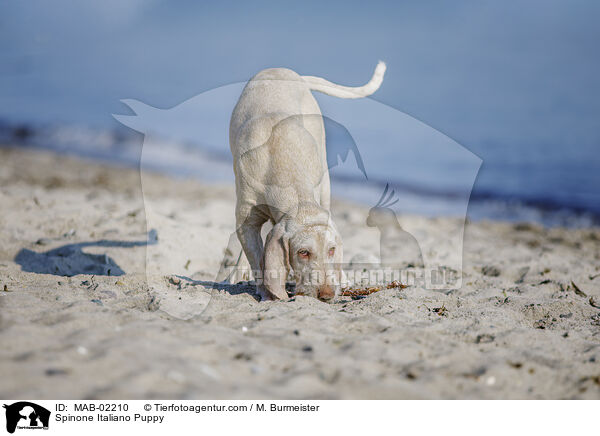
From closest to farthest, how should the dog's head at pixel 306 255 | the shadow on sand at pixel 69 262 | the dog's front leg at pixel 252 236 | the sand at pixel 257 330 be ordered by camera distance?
the sand at pixel 257 330, the dog's head at pixel 306 255, the dog's front leg at pixel 252 236, the shadow on sand at pixel 69 262

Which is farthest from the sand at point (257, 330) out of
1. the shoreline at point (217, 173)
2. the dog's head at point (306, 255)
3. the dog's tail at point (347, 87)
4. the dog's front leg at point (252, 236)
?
the dog's tail at point (347, 87)

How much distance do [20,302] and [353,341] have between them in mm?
2672

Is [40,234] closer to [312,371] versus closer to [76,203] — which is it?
[76,203]

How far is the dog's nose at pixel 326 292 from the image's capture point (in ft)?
15.1

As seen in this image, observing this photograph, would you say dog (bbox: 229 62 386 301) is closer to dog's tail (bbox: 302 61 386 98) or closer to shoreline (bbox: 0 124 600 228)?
dog's tail (bbox: 302 61 386 98)

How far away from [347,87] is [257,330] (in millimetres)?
4036

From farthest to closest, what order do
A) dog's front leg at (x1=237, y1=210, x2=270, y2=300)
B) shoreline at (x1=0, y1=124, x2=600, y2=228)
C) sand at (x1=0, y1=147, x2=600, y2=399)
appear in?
1. shoreline at (x1=0, y1=124, x2=600, y2=228)
2. dog's front leg at (x1=237, y1=210, x2=270, y2=300)
3. sand at (x1=0, y1=147, x2=600, y2=399)

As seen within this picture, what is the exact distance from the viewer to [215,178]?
2123 centimetres

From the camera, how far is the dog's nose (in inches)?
181

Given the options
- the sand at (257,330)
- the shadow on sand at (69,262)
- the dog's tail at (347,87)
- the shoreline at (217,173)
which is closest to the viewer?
the sand at (257,330)
